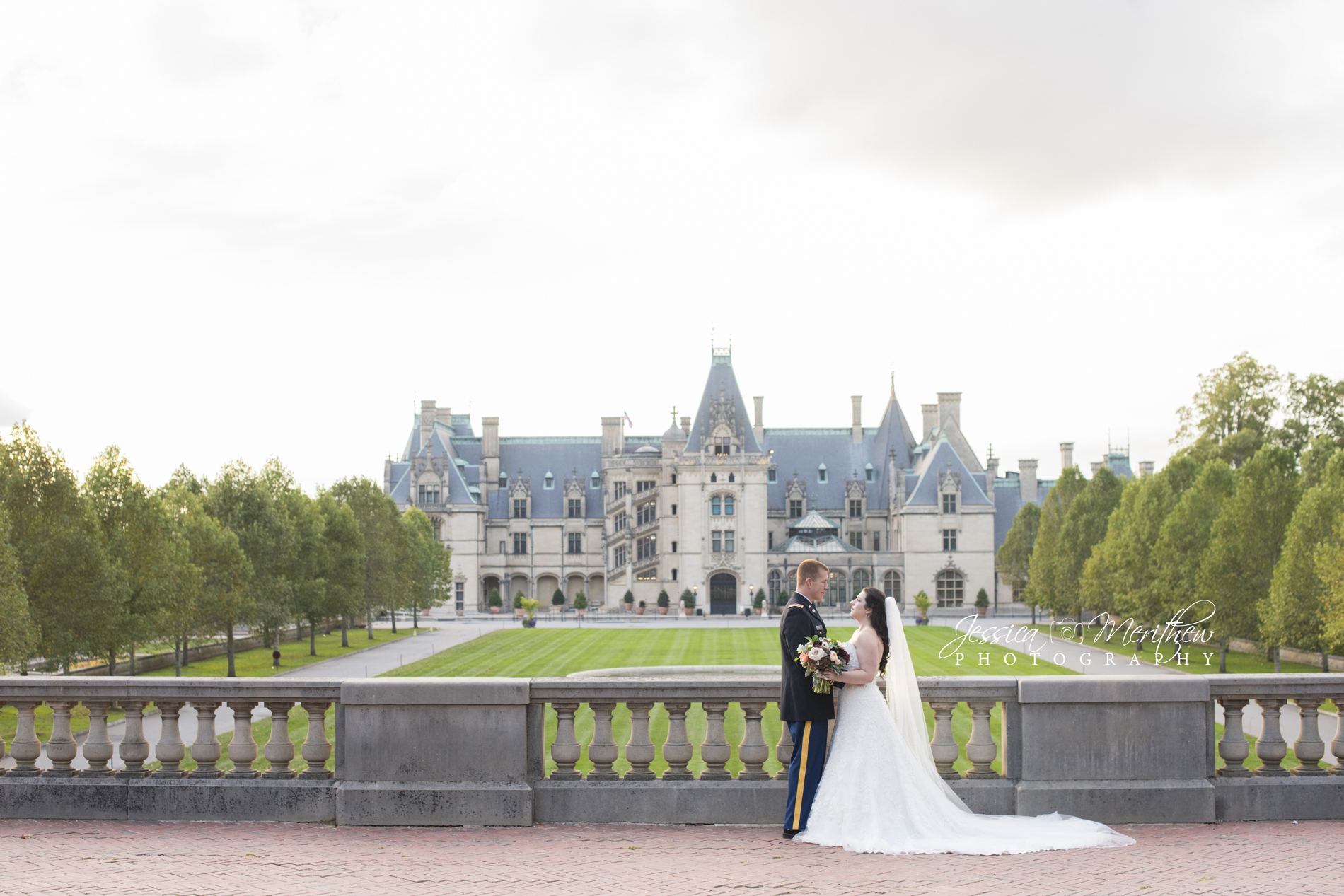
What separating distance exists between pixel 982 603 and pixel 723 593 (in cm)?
1868

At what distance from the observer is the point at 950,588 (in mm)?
86562

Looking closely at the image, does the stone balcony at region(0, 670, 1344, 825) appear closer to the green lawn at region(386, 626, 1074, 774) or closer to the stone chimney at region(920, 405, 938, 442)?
the green lawn at region(386, 626, 1074, 774)

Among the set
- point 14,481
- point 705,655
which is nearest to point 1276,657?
point 705,655

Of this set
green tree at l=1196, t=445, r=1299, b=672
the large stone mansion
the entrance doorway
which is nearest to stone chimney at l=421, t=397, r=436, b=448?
the large stone mansion

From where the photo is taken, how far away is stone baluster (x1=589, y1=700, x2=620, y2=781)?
9930 mm

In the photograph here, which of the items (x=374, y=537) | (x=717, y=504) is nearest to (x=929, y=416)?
(x=717, y=504)

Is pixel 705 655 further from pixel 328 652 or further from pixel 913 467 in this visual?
pixel 913 467

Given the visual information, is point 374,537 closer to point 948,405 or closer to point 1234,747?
point 1234,747

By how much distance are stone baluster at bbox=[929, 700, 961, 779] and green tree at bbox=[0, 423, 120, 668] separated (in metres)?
24.4

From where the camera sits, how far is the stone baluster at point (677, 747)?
986cm

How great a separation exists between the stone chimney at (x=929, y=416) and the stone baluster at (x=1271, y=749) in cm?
8670

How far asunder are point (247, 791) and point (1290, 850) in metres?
8.47

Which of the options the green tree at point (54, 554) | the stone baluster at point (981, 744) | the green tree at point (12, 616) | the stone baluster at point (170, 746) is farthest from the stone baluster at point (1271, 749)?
the green tree at point (54, 554)

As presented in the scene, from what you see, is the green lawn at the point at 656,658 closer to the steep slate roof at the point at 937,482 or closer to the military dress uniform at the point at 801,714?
A: the military dress uniform at the point at 801,714
